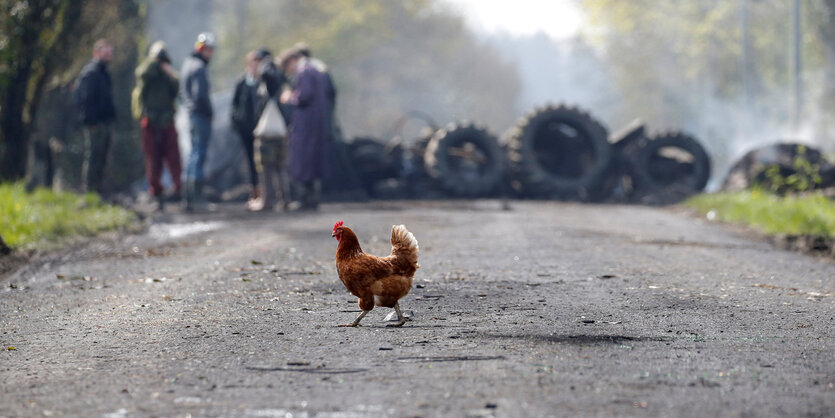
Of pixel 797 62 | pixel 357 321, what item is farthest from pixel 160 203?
pixel 797 62

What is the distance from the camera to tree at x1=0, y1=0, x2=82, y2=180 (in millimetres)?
14547

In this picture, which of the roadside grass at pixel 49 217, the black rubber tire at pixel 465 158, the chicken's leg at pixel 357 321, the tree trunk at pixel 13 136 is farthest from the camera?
the black rubber tire at pixel 465 158

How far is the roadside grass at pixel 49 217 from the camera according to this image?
10562mm

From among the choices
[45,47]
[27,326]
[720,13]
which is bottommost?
[27,326]

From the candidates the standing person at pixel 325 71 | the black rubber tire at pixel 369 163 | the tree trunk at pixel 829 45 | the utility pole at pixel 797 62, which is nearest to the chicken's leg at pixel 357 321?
the standing person at pixel 325 71

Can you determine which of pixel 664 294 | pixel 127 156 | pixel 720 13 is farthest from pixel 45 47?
pixel 720 13

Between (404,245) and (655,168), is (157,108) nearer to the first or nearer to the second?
(404,245)

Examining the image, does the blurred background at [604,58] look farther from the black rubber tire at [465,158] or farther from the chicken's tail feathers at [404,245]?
the chicken's tail feathers at [404,245]

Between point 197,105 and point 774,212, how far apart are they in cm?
785

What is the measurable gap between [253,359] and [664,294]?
306 centimetres

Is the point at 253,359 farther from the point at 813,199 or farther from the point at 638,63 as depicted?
the point at 638,63

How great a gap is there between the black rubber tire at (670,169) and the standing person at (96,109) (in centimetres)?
1015

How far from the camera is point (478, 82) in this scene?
2881 inches

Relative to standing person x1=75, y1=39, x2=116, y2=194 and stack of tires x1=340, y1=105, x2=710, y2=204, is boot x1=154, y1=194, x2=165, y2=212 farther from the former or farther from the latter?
stack of tires x1=340, y1=105, x2=710, y2=204
